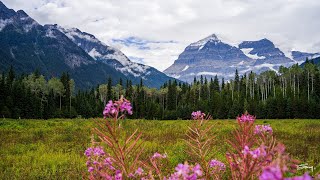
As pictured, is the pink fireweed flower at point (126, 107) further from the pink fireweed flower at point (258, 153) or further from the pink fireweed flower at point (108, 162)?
the pink fireweed flower at point (258, 153)

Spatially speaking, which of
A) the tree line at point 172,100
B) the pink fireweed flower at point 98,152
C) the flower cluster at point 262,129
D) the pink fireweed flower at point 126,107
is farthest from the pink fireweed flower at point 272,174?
the tree line at point 172,100

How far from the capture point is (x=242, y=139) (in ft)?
7.77

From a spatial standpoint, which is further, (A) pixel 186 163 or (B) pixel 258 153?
(B) pixel 258 153

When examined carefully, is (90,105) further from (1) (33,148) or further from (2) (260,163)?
(2) (260,163)

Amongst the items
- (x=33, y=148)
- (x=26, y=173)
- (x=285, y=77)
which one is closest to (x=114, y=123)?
(x=26, y=173)

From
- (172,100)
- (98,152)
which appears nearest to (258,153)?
(98,152)

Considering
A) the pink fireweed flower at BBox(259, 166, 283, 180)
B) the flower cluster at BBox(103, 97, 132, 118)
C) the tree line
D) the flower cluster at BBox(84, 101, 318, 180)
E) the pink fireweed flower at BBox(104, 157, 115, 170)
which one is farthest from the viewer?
the tree line

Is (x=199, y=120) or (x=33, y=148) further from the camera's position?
(x=33, y=148)

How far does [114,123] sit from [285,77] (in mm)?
111987

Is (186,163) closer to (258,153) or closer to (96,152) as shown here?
(258,153)

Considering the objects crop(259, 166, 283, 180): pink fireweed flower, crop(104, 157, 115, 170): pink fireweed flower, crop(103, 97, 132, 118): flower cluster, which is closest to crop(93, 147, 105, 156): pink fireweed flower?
crop(104, 157, 115, 170): pink fireweed flower

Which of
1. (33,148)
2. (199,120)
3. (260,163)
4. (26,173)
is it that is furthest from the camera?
(33,148)

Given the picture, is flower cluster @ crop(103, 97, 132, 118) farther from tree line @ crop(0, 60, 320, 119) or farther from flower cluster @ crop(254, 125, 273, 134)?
tree line @ crop(0, 60, 320, 119)

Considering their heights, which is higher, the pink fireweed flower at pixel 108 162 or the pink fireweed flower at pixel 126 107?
the pink fireweed flower at pixel 126 107
